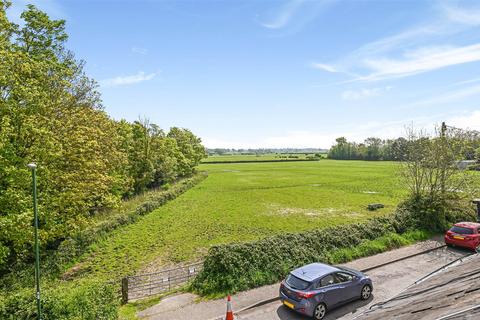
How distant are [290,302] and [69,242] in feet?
54.3

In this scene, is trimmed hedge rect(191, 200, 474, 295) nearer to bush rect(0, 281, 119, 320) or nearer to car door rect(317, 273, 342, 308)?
car door rect(317, 273, 342, 308)

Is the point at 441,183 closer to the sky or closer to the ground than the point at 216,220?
closer to the sky

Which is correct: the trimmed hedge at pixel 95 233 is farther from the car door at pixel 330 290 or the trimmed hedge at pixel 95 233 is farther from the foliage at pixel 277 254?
the car door at pixel 330 290

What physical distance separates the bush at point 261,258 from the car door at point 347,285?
3492 mm

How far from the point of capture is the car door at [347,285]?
37.0 feet

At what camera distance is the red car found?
17016 millimetres

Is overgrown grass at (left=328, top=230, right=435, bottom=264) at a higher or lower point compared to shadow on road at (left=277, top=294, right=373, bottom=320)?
higher

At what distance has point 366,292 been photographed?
1195 centimetres

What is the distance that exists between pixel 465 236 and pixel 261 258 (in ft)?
41.3

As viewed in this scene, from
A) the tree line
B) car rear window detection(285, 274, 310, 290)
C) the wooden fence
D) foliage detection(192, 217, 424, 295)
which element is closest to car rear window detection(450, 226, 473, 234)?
foliage detection(192, 217, 424, 295)

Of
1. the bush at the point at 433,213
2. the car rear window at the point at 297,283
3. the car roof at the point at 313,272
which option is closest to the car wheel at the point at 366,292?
the car roof at the point at 313,272

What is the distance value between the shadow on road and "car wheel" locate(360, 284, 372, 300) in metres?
0.17

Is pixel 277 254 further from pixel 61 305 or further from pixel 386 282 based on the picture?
pixel 61 305

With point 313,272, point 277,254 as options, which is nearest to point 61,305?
point 313,272
